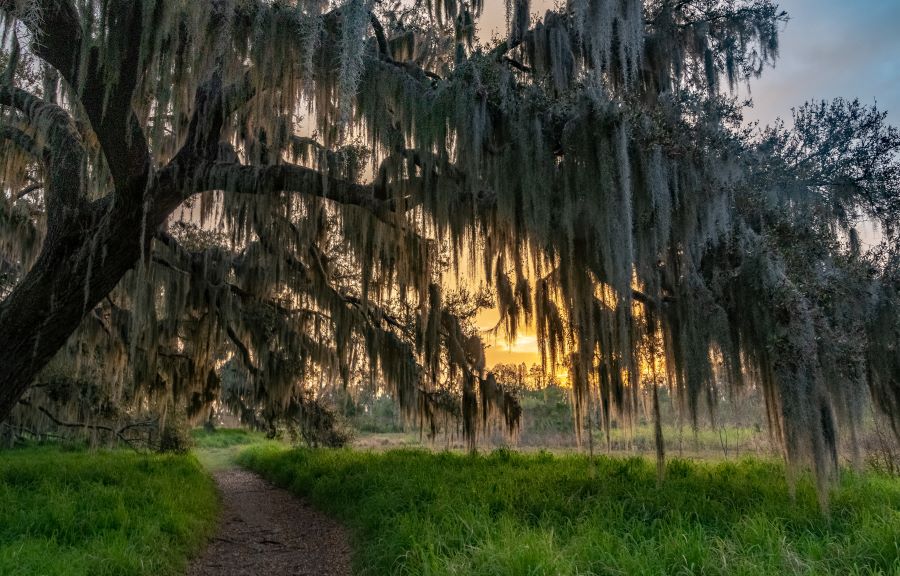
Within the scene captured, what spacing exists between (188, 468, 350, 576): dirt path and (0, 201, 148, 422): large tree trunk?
7.34 feet

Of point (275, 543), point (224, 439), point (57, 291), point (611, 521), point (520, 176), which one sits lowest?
point (224, 439)

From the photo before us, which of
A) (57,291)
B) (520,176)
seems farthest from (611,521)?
(57,291)

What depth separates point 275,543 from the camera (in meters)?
5.90

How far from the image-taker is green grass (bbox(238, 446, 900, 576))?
3.15 metres

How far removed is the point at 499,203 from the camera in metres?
4.50

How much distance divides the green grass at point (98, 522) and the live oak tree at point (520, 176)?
1092 mm

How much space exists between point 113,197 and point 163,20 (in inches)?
67.9

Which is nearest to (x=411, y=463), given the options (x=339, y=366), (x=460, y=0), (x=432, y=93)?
(x=339, y=366)

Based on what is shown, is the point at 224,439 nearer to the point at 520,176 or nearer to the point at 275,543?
the point at 275,543

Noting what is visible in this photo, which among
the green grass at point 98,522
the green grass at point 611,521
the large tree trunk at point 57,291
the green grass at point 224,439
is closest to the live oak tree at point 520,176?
the large tree trunk at point 57,291

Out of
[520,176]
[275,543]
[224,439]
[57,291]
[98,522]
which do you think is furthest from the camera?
[224,439]

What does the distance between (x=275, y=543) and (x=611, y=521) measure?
142 inches

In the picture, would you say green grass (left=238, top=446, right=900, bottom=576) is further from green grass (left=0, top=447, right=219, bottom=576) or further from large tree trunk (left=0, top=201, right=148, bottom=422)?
large tree trunk (left=0, top=201, right=148, bottom=422)

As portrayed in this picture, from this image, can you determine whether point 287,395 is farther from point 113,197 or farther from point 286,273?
point 113,197
